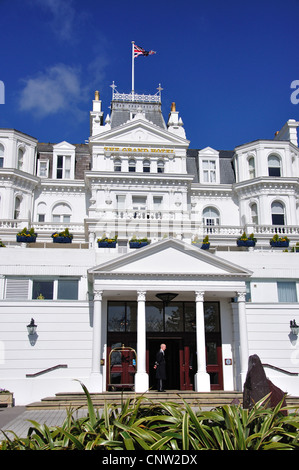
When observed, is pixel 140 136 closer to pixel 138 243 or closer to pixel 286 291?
pixel 138 243

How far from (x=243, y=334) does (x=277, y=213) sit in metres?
19.2

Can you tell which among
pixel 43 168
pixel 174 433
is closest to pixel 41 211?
pixel 43 168

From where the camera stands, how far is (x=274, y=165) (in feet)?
126

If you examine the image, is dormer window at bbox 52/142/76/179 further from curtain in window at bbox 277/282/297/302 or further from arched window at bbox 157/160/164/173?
curtain in window at bbox 277/282/297/302

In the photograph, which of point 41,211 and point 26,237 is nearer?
point 26,237

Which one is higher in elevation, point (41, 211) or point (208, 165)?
point (208, 165)

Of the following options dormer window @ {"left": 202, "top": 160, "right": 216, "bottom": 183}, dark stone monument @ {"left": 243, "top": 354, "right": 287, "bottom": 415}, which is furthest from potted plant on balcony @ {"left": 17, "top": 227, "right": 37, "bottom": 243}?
dark stone monument @ {"left": 243, "top": 354, "right": 287, "bottom": 415}

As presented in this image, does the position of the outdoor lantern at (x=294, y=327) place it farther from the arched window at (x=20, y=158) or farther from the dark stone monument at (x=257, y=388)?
the arched window at (x=20, y=158)

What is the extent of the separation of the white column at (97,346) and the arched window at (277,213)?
823 inches

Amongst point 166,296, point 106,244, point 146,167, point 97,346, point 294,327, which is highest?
point 146,167

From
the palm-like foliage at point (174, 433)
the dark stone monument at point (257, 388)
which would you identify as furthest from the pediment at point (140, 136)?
the palm-like foliage at point (174, 433)

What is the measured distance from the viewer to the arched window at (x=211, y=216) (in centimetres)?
3886

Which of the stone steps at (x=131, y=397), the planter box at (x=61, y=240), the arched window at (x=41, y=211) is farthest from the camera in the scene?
the arched window at (x=41, y=211)
